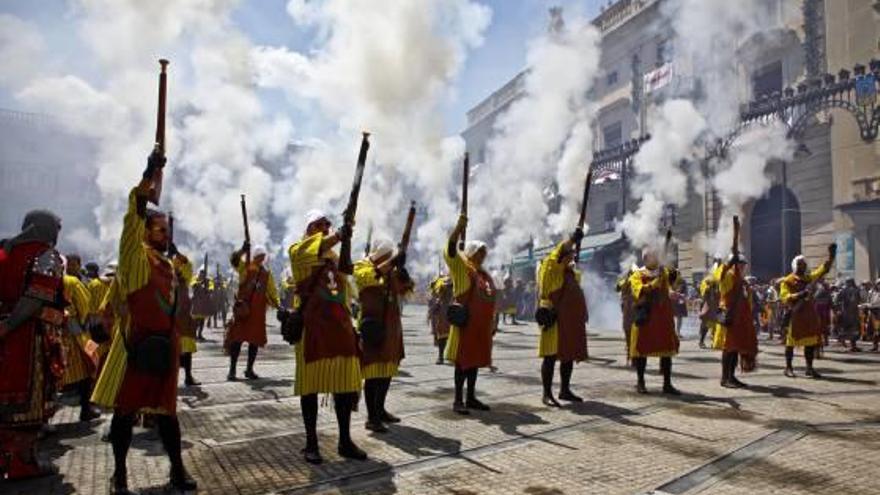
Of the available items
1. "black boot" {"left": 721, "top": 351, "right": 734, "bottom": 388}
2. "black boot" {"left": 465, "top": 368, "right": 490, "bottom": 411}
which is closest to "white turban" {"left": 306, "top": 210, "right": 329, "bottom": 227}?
"black boot" {"left": 465, "top": 368, "right": 490, "bottom": 411}

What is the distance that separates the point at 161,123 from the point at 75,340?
3563 mm

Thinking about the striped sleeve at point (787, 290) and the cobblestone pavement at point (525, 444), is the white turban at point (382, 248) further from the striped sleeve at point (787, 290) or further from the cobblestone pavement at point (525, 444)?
the striped sleeve at point (787, 290)

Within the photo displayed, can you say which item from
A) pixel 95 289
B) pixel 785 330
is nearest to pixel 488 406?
pixel 95 289

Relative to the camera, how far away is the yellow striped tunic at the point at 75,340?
21.1 feet

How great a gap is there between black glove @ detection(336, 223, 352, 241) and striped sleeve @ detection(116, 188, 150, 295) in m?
1.40

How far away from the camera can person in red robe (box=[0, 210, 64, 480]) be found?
4457 millimetres

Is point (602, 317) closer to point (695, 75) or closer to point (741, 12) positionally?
point (695, 75)

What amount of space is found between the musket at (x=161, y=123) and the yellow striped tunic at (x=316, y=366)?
3.91ft

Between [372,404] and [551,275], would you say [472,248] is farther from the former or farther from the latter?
[372,404]

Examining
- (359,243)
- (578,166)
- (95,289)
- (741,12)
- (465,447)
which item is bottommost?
(465,447)

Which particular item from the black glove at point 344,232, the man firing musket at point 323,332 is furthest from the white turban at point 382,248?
the black glove at point 344,232

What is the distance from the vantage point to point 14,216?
47406 millimetres

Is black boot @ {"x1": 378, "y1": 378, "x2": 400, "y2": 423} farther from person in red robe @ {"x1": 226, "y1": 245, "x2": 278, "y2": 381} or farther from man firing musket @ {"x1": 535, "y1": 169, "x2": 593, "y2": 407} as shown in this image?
person in red robe @ {"x1": 226, "y1": 245, "x2": 278, "y2": 381}

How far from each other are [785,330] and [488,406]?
6.00m
